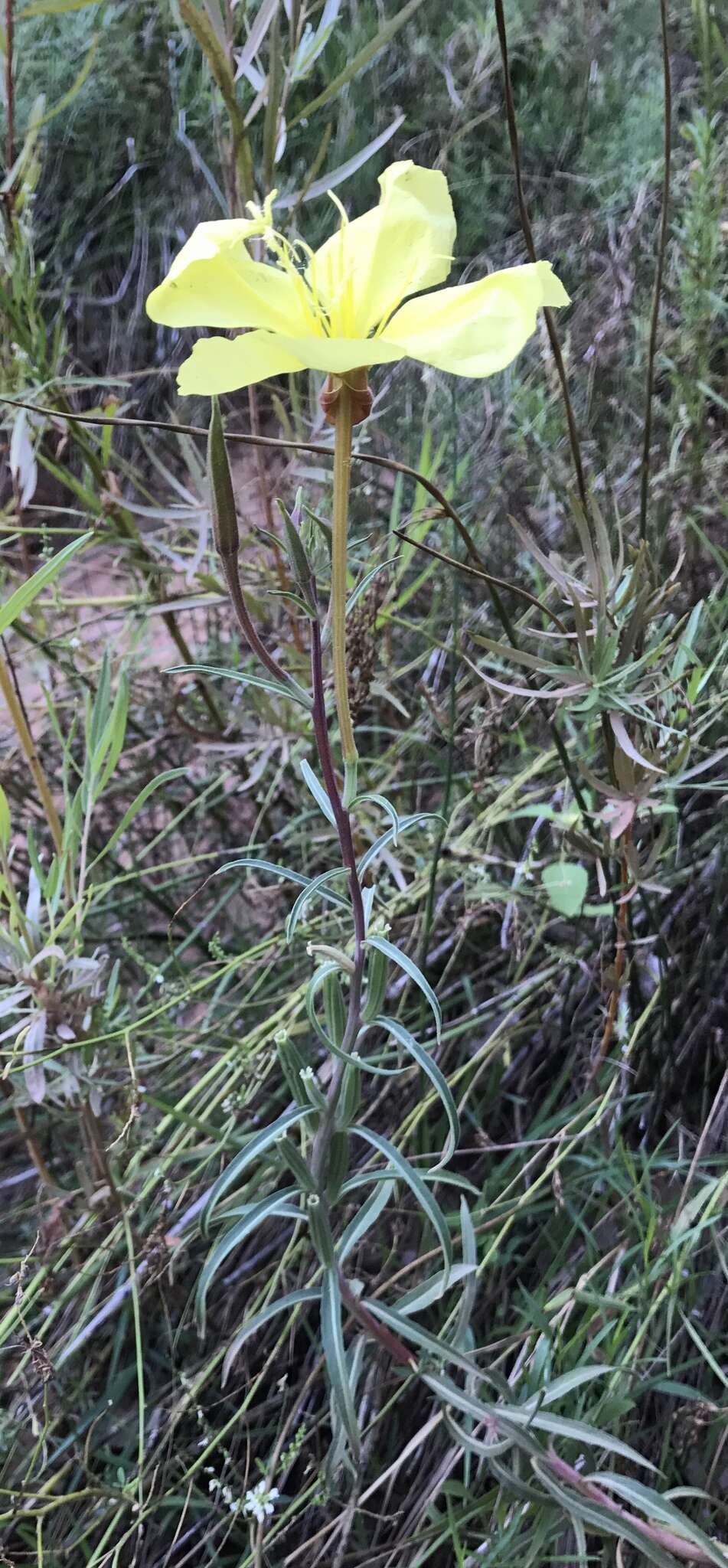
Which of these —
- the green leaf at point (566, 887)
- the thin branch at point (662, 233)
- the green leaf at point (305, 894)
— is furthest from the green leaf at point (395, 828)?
the green leaf at point (566, 887)

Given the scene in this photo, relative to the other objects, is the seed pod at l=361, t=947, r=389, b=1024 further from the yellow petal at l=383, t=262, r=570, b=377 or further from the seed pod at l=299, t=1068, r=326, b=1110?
the yellow petal at l=383, t=262, r=570, b=377

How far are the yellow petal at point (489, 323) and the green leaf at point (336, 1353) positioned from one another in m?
0.48

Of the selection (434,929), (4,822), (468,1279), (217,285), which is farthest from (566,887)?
(217,285)

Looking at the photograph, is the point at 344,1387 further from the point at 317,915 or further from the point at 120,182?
the point at 120,182

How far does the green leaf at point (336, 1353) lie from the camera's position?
18.9 inches

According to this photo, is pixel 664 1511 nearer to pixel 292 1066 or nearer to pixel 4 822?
pixel 292 1066

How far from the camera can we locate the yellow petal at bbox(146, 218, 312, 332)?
0.34 meters

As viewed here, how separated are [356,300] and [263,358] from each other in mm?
73

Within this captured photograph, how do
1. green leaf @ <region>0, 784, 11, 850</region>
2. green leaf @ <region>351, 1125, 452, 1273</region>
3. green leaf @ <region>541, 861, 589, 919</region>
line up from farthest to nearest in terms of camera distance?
green leaf @ <region>541, 861, 589, 919</region>, green leaf @ <region>0, 784, 11, 850</region>, green leaf @ <region>351, 1125, 452, 1273</region>

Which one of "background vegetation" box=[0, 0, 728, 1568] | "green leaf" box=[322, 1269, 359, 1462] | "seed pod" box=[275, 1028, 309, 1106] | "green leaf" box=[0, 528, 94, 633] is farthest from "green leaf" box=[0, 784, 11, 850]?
"green leaf" box=[322, 1269, 359, 1462]

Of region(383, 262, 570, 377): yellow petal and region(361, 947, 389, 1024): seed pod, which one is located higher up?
region(383, 262, 570, 377): yellow petal

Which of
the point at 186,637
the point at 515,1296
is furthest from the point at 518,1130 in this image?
the point at 186,637

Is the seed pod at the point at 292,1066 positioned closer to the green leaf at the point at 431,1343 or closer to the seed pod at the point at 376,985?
the seed pod at the point at 376,985

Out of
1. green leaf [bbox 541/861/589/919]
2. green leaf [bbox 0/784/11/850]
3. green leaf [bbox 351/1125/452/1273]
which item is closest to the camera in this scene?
green leaf [bbox 351/1125/452/1273]
